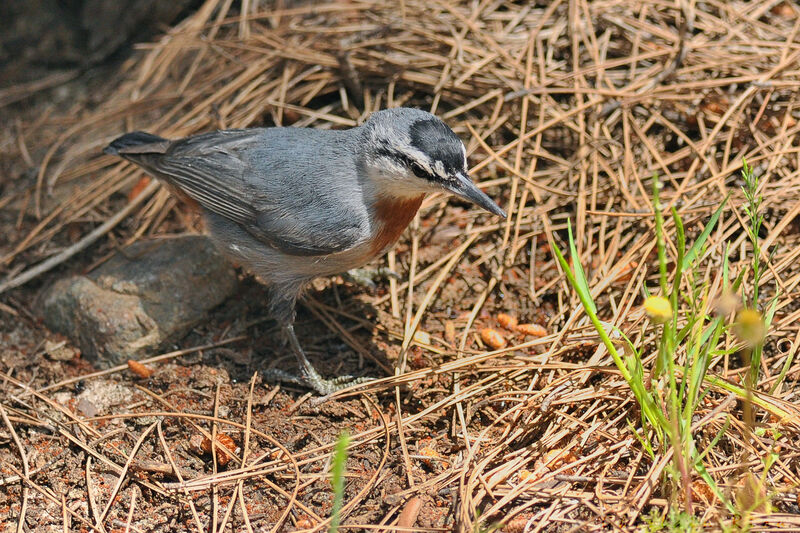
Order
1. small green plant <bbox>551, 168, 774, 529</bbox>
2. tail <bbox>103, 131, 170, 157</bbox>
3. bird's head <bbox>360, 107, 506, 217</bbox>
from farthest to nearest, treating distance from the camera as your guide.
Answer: tail <bbox>103, 131, 170, 157</bbox>
bird's head <bbox>360, 107, 506, 217</bbox>
small green plant <bbox>551, 168, 774, 529</bbox>

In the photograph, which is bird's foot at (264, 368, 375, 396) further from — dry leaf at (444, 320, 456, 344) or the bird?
dry leaf at (444, 320, 456, 344)

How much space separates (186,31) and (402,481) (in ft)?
13.0

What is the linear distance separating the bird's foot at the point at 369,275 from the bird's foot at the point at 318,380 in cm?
70

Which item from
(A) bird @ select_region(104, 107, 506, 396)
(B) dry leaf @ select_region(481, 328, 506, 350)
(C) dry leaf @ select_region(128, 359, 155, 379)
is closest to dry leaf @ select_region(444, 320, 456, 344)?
(B) dry leaf @ select_region(481, 328, 506, 350)

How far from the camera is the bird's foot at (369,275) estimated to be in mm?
4359

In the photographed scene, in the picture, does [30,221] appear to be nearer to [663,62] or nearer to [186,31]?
[186,31]

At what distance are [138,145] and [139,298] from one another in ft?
2.83

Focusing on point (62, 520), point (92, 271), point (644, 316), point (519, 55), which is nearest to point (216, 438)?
point (62, 520)

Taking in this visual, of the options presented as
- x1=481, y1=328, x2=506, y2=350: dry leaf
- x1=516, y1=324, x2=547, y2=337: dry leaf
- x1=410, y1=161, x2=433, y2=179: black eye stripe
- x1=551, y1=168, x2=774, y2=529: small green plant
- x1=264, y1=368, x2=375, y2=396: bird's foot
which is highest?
x1=410, y1=161, x2=433, y2=179: black eye stripe

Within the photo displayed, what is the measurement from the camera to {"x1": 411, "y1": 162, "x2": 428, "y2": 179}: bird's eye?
11.1 feet

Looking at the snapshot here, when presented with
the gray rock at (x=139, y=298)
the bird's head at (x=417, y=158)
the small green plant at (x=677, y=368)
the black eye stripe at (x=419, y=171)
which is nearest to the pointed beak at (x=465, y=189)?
the bird's head at (x=417, y=158)

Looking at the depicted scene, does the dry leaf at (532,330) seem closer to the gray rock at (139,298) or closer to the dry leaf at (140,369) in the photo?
the gray rock at (139,298)

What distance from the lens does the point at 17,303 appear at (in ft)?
14.2

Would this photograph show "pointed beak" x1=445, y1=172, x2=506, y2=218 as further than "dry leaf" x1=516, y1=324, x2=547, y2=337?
No
